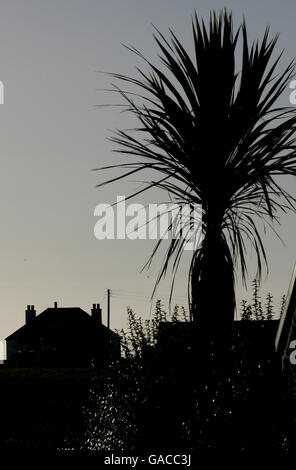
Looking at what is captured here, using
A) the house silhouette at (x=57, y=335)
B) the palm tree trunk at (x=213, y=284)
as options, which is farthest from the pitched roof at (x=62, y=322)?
the palm tree trunk at (x=213, y=284)

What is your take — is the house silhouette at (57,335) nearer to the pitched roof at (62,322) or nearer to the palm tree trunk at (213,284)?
the pitched roof at (62,322)

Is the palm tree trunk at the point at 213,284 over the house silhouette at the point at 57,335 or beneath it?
over

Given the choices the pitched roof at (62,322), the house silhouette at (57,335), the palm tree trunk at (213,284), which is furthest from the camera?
the pitched roof at (62,322)

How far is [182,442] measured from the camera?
9.41 meters

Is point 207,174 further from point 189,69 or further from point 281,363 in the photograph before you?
point 281,363

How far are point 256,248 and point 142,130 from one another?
2066 mm

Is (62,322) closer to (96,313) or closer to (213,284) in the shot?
(96,313)

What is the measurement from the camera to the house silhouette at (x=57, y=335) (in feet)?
222

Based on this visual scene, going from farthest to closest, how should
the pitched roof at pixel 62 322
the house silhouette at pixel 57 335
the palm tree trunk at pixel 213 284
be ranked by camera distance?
1. the pitched roof at pixel 62 322
2. the house silhouette at pixel 57 335
3. the palm tree trunk at pixel 213 284

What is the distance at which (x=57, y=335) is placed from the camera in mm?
71688

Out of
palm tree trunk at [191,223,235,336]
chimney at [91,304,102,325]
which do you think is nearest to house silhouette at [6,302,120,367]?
chimney at [91,304,102,325]

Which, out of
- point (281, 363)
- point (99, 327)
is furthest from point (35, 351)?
point (281, 363)

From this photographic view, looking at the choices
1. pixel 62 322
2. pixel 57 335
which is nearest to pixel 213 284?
pixel 57 335

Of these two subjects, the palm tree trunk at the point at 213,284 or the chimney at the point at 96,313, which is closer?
the palm tree trunk at the point at 213,284
